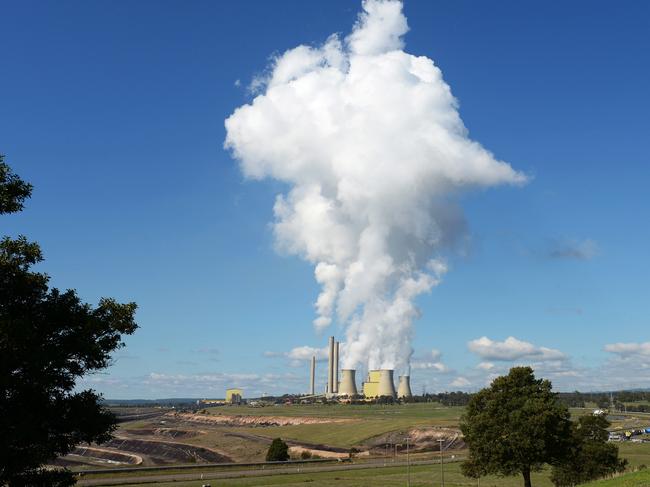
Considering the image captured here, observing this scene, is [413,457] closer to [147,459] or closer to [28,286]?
[147,459]

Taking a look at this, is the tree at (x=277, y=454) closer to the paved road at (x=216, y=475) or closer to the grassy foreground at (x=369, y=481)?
the paved road at (x=216, y=475)

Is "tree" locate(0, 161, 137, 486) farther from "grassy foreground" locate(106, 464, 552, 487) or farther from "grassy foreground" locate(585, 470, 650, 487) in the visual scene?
"grassy foreground" locate(106, 464, 552, 487)

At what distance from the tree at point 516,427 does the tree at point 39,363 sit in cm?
3128

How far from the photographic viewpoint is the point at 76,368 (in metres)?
19.6

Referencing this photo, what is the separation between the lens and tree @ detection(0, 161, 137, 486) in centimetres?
1756

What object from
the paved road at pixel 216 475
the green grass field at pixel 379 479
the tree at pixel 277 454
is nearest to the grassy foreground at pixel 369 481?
the green grass field at pixel 379 479

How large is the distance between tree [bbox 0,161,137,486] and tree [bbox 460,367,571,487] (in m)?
31.3

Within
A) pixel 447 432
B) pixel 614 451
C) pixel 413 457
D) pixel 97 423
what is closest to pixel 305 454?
pixel 413 457

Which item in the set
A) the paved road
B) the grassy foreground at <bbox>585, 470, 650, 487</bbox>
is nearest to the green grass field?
the paved road

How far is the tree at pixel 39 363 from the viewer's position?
17562 mm

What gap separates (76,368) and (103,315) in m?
2.10

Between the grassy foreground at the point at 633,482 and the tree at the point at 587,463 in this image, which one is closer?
the grassy foreground at the point at 633,482

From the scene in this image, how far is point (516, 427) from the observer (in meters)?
42.9

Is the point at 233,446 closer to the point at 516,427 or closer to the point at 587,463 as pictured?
the point at 587,463
